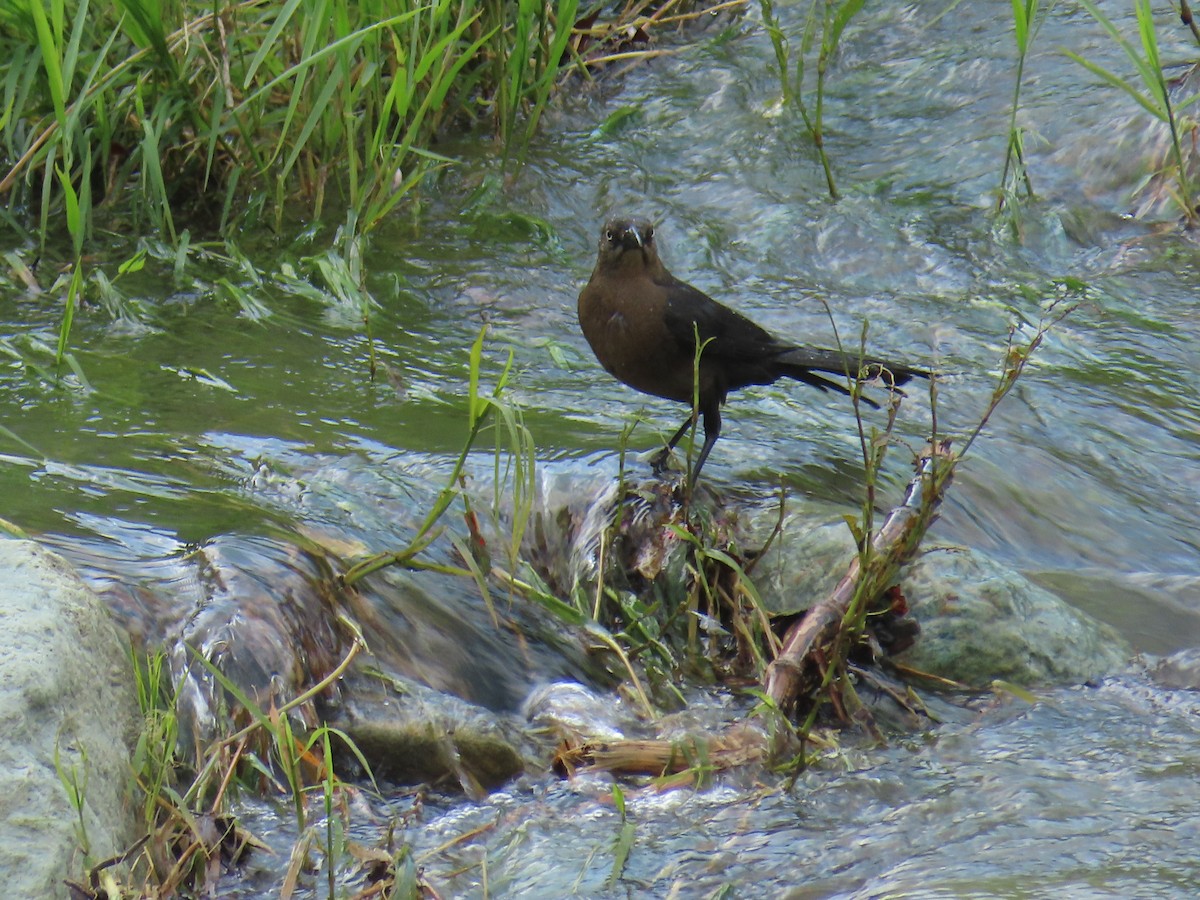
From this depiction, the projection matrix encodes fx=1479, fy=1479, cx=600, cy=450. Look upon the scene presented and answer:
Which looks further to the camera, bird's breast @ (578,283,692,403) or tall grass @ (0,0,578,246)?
tall grass @ (0,0,578,246)

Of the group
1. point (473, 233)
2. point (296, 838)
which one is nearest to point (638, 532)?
point (296, 838)

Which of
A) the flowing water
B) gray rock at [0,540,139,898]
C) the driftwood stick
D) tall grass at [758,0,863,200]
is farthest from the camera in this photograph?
tall grass at [758,0,863,200]

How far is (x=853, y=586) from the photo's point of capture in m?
3.24

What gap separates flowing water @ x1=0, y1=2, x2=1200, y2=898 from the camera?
2.69 metres

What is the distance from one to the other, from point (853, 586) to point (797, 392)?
2140mm

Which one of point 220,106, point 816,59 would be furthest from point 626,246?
point 816,59

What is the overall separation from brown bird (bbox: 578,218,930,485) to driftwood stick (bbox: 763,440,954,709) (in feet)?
3.35

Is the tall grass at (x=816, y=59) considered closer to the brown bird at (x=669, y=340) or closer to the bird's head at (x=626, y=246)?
the bird's head at (x=626, y=246)

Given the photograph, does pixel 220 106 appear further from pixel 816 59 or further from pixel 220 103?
pixel 816 59

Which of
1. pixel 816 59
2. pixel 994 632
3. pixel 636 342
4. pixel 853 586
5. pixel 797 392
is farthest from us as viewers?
pixel 816 59

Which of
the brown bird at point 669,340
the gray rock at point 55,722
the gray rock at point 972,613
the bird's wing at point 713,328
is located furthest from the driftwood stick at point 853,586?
the gray rock at point 55,722

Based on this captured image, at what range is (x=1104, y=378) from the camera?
5328 millimetres

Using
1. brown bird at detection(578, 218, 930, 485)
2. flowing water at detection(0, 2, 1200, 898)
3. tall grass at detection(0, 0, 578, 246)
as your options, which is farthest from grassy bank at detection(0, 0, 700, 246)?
brown bird at detection(578, 218, 930, 485)

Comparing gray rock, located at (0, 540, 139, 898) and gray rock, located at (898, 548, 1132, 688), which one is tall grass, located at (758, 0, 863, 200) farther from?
gray rock, located at (0, 540, 139, 898)
